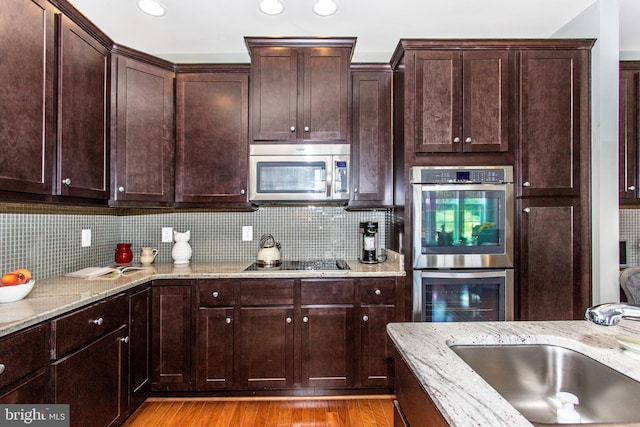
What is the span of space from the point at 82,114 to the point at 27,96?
1.23 feet

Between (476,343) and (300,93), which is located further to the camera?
(300,93)

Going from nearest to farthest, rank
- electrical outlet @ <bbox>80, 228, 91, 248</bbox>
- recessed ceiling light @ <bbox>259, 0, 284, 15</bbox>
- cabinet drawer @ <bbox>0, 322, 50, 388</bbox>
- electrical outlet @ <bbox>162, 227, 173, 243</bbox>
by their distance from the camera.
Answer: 1. cabinet drawer @ <bbox>0, 322, 50, 388</bbox>
2. recessed ceiling light @ <bbox>259, 0, 284, 15</bbox>
3. electrical outlet @ <bbox>80, 228, 91, 248</bbox>
4. electrical outlet @ <bbox>162, 227, 173, 243</bbox>

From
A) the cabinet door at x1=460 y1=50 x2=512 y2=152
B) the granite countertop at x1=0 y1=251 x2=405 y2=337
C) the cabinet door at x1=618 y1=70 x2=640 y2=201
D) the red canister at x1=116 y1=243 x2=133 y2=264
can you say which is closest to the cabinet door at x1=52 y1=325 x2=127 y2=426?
A: the granite countertop at x1=0 y1=251 x2=405 y2=337

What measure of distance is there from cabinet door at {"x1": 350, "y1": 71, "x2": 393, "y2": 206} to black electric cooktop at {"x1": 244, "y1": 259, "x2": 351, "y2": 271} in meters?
0.52

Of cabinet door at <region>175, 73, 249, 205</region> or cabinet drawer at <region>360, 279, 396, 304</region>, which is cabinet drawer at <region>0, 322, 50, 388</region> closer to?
cabinet door at <region>175, 73, 249, 205</region>

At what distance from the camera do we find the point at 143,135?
234 cm

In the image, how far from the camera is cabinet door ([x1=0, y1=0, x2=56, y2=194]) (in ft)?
4.70

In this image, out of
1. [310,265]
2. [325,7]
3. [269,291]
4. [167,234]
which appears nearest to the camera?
[325,7]

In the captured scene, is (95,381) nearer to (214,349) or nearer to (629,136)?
(214,349)

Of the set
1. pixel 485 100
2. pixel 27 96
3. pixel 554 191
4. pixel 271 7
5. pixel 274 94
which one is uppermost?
pixel 271 7

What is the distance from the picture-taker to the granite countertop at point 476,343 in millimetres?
641

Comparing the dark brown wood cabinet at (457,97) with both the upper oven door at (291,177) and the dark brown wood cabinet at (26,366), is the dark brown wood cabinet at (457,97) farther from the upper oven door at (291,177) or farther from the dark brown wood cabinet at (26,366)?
the dark brown wood cabinet at (26,366)

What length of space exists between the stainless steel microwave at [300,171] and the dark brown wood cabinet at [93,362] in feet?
3.96

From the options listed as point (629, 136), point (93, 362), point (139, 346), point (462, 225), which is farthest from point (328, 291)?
point (629, 136)
